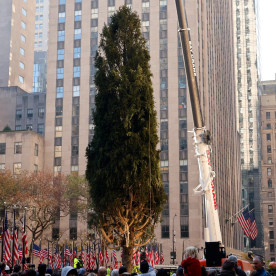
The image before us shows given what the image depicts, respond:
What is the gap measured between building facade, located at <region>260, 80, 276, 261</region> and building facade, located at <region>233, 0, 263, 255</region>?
298cm

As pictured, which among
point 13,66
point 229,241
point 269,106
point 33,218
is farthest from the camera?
point 269,106

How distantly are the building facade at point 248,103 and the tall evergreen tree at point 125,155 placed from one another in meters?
122

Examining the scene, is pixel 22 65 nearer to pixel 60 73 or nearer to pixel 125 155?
pixel 60 73

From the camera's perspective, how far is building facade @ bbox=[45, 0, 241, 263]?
3708 inches

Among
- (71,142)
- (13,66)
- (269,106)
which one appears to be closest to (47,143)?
(71,142)

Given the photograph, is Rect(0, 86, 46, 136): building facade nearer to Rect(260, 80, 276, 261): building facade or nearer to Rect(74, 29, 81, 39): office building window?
Rect(74, 29, 81, 39): office building window

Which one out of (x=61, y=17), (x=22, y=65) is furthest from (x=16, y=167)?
(x=22, y=65)

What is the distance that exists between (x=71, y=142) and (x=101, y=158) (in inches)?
2801

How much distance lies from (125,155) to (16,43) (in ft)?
339

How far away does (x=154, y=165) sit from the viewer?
32625mm

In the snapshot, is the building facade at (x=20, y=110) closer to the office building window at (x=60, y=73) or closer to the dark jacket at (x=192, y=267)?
the office building window at (x=60, y=73)

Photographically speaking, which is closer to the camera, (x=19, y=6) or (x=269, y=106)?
(x=19, y=6)

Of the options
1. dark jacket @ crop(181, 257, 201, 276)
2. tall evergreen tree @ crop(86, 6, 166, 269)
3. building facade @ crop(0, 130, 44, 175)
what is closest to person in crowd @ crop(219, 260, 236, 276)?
dark jacket @ crop(181, 257, 201, 276)

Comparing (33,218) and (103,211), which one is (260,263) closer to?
(103,211)
